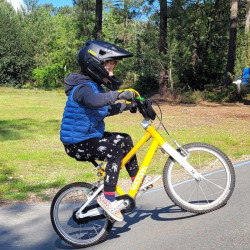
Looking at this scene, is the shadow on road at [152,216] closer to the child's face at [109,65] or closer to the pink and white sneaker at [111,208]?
the pink and white sneaker at [111,208]

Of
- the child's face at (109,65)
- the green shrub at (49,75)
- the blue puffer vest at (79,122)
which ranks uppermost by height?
the child's face at (109,65)

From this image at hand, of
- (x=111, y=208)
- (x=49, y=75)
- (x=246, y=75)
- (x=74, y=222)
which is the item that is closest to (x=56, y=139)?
(x=74, y=222)

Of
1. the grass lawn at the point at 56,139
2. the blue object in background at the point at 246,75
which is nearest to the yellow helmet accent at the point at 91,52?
the grass lawn at the point at 56,139

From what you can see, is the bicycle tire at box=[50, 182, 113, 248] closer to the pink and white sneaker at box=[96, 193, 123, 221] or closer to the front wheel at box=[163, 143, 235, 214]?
the pink and white sneaker at box=[96, 193, 123, 221]

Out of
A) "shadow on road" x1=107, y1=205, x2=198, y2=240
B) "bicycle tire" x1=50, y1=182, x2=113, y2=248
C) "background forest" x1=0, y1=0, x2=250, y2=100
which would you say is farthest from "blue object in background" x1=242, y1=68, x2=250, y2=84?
"bicycle tire" x1=50, y1=182, x2=113, y2=248

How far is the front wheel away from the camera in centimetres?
444

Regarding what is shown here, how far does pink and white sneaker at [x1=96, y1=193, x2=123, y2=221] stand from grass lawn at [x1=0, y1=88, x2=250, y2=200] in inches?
105

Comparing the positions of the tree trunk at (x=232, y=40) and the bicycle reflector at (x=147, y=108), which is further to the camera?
the tree trunk at (x=232, y=40)

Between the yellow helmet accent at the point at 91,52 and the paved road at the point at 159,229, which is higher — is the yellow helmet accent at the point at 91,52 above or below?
above

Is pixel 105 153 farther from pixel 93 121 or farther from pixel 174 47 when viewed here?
pixel 174 47

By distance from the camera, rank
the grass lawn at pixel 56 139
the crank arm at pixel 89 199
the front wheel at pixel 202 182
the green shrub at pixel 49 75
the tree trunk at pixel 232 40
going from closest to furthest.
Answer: the crank arm at pixel 89 199, the front wheel at pixel 202 182, the grass lawn at pixel 56 139, the tree trunk at pixel 232 40, the green shrub at pixel 49 75

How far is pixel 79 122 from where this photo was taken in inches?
163

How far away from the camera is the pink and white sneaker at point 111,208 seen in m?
4.11

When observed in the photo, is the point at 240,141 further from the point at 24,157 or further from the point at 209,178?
the point at 209,178
